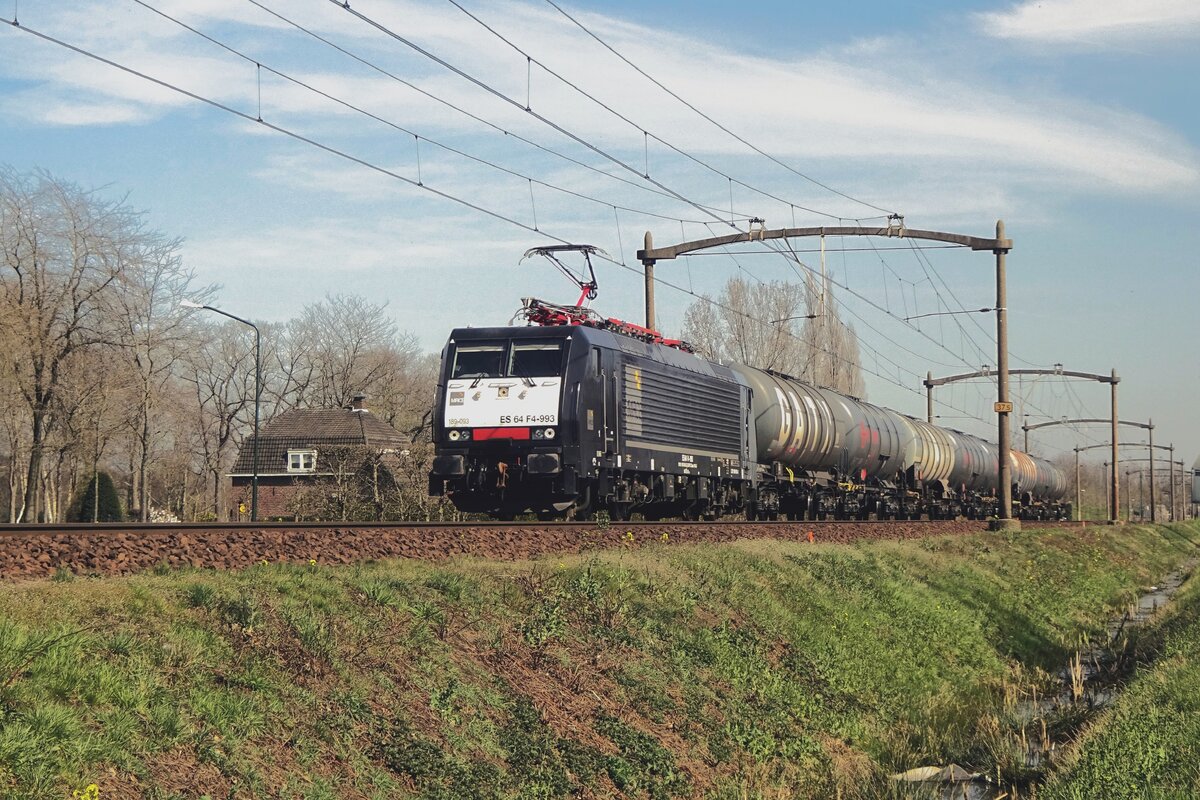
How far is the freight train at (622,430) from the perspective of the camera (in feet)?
76.9

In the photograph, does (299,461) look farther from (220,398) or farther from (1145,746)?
(1145,746)

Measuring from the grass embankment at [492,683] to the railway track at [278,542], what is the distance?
1113mm

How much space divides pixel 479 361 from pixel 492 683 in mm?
13328

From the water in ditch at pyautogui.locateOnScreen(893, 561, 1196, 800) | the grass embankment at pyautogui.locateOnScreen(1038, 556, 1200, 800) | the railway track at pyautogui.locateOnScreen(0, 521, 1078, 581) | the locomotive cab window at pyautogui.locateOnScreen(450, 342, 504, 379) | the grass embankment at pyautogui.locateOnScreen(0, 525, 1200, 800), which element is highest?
the locomotive cab window at pyautogui.locateOnScreen(450, 342, 504, 379)

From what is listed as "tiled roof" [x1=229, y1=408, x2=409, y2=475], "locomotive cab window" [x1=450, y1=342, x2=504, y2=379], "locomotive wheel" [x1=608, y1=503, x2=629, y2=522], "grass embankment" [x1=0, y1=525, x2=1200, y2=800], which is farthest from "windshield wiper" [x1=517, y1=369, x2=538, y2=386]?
"tiled roof" [x1=229, y1=408, x2=409, y2=475]

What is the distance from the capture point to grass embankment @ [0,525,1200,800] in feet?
26.3

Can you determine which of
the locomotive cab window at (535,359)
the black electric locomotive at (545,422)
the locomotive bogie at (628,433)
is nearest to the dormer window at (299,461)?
the locomotive bogie at (628,433)

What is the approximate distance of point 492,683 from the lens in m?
11.3

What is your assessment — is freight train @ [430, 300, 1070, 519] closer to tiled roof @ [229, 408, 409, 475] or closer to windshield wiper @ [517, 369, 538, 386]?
windshield wiper @ [517, 369, 538, 386]

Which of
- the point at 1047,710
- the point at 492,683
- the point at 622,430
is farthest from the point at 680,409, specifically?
the point at 492,683

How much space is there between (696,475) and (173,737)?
2166 cm

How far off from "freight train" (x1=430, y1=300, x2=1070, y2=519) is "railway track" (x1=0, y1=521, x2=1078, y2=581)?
1.78 m

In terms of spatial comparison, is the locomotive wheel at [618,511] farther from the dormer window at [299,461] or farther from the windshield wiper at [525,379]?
the dormer window at [299,461]

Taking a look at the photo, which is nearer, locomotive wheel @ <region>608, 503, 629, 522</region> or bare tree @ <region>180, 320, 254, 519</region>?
locomotive wheel @ <region>608, 503, 629, 522</region>
